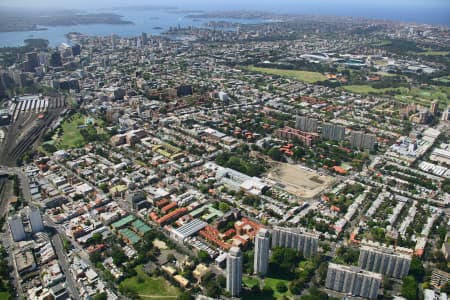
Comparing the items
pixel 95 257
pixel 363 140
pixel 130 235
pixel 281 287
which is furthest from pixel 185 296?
pixel 363 140

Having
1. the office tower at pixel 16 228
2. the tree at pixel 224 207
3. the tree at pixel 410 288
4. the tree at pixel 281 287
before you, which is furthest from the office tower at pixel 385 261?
the office tower at pixel 16 228

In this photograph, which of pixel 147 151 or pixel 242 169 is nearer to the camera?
pixel 242 169

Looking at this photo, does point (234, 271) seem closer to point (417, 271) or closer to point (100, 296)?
point (100, 296)

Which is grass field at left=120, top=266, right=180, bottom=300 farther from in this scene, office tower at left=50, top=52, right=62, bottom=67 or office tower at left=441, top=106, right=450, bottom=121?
office tower at left=50, top=52, right=62, bottom=67

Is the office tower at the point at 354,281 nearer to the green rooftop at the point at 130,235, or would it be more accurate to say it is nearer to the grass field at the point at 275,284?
the grass field at the point at 275,284

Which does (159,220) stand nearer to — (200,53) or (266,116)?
(266,116)

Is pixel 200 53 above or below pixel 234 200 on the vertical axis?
above

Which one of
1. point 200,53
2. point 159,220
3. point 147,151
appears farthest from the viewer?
point 200,53

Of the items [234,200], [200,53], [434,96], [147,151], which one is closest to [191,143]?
[147,151]
